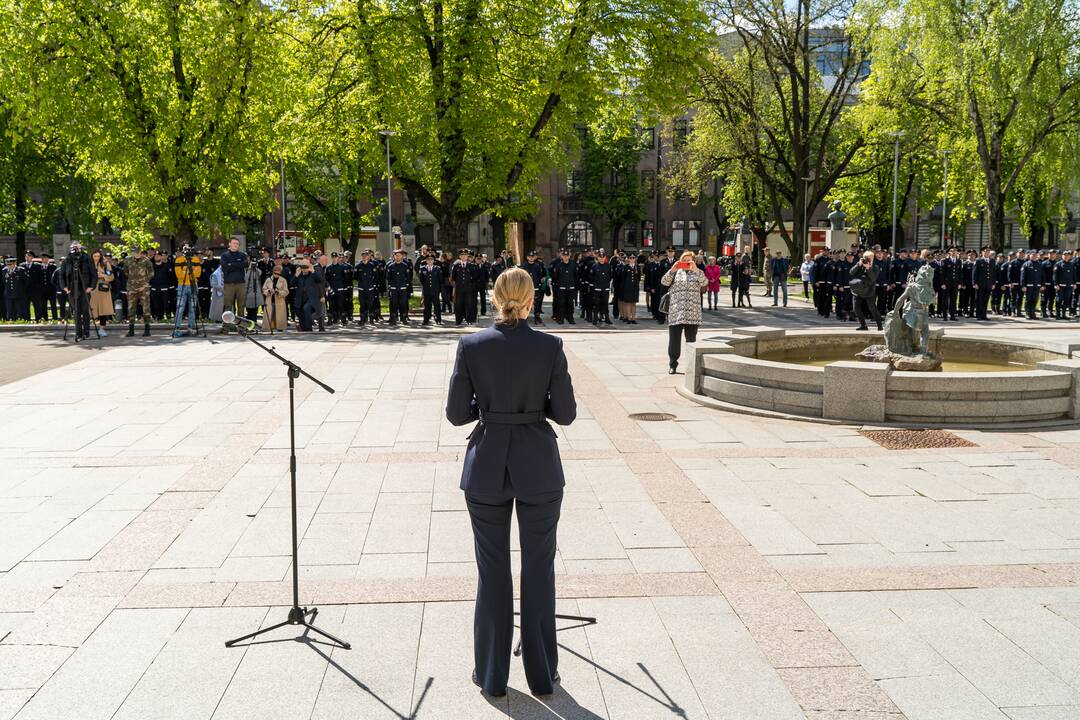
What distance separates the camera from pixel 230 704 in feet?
14.6

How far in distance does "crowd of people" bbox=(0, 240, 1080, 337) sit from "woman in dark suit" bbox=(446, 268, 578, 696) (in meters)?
16.8

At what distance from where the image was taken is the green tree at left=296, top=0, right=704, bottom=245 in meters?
28.5

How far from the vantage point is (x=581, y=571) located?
6.23m

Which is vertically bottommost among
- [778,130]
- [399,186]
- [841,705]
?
[841,705]

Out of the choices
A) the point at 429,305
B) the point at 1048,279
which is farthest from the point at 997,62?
the point at 429,305

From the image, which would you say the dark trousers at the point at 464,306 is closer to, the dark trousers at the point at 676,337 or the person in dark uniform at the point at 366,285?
the person in dark uniform at the point at 366,285

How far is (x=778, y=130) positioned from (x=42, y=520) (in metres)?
51.6

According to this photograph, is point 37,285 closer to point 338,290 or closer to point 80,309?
point 80,309

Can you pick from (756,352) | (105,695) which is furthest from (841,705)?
(756,352)

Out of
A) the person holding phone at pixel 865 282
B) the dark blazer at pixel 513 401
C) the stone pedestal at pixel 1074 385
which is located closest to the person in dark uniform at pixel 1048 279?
the person holding phone at pixel 865 282

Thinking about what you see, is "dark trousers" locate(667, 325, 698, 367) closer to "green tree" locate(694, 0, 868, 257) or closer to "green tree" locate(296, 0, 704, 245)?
"green tree" locate(296, 0, 704, 245)

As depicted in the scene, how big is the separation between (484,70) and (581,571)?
24.9 metres

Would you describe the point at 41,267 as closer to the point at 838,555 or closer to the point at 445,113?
the point at 445,113

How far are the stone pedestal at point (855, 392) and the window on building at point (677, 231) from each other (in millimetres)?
64312
